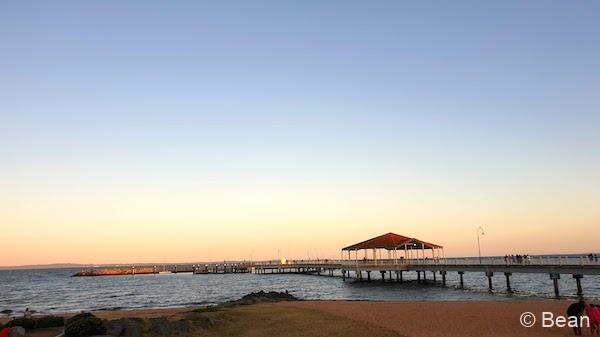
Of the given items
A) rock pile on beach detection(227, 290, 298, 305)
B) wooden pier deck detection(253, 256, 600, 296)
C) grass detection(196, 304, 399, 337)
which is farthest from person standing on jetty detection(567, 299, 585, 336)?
rock pile on beach detection(227, 290, 298, 305)

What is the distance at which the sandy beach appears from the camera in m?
19.1

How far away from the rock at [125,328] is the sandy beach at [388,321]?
7.02ft

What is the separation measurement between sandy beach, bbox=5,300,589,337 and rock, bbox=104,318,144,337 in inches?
84.3

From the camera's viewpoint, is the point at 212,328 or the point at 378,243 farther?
the point at 378,243

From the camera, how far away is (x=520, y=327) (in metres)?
19.8

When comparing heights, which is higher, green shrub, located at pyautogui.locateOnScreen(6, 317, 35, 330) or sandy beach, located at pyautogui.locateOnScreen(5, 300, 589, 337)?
green shrub, located at pyautogui.locateOnScreen(6, 317, 35, 330)

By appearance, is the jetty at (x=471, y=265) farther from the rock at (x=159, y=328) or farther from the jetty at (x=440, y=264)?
the rock at (x=159, y=328)

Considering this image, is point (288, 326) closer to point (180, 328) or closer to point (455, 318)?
point (180, 328)

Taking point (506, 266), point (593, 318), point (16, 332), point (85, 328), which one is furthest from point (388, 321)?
point (506, 266)

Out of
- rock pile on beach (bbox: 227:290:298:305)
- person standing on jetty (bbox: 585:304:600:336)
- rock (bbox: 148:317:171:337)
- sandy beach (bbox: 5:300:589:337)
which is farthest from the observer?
rock pile on beach (bbox: 227:290:298:305)

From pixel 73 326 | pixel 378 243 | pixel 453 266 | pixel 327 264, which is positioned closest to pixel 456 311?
pixel 73 326

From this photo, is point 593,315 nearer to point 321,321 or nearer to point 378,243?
point 321,321

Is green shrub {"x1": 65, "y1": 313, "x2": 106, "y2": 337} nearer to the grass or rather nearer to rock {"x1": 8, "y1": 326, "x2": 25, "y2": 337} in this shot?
rock {"x1": 8, "y1": 326, "x2": 25, "y2": 337}

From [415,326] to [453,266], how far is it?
111 feet
